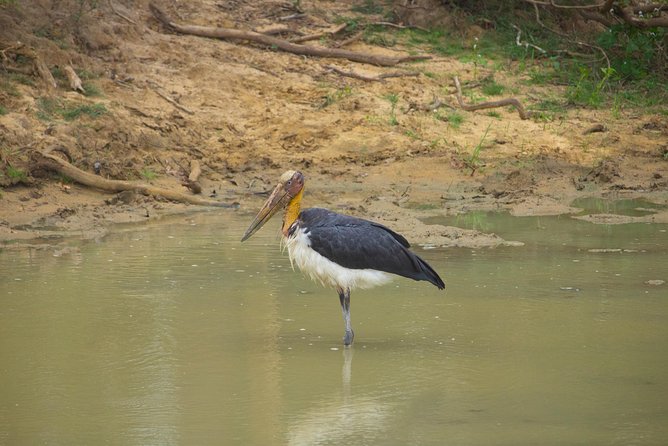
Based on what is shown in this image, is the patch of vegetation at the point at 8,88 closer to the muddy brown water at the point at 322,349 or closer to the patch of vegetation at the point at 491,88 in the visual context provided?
the muddy brown water at the point at 322,349

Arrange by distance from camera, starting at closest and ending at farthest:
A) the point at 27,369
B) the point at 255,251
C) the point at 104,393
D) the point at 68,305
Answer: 1. the point at 104,393
2. the point at 27,369
3. the point at 68,305
4. the point at 255,251

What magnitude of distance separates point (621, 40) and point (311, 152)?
18.3 ft

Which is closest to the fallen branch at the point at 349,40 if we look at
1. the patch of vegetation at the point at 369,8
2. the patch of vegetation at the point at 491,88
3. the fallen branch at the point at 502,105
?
the patch of vegetation at the point at 369,8

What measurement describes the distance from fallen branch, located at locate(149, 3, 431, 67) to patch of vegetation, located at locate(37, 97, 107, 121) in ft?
9.54

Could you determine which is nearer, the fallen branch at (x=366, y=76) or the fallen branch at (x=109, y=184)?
the fallen branch at (x=109, y=184)

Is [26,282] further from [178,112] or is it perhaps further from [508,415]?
[178,112]

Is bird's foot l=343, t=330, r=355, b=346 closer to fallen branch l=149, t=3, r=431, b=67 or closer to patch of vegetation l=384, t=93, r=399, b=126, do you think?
patch of vegetation l=384, t=93, r=399, b=126

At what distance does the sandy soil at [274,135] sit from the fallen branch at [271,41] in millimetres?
128

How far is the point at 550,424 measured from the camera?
5.46m

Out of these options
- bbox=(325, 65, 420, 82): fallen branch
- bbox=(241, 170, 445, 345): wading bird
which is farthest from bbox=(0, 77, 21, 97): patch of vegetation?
bbox=(241, 170, 445, 345): wading bird

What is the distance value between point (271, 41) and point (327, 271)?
30.5 feet

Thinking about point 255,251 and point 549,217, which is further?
point 549,217

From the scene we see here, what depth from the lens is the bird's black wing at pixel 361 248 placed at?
6.98 meters

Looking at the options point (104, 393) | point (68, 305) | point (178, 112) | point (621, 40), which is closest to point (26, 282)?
point (68, 305)
